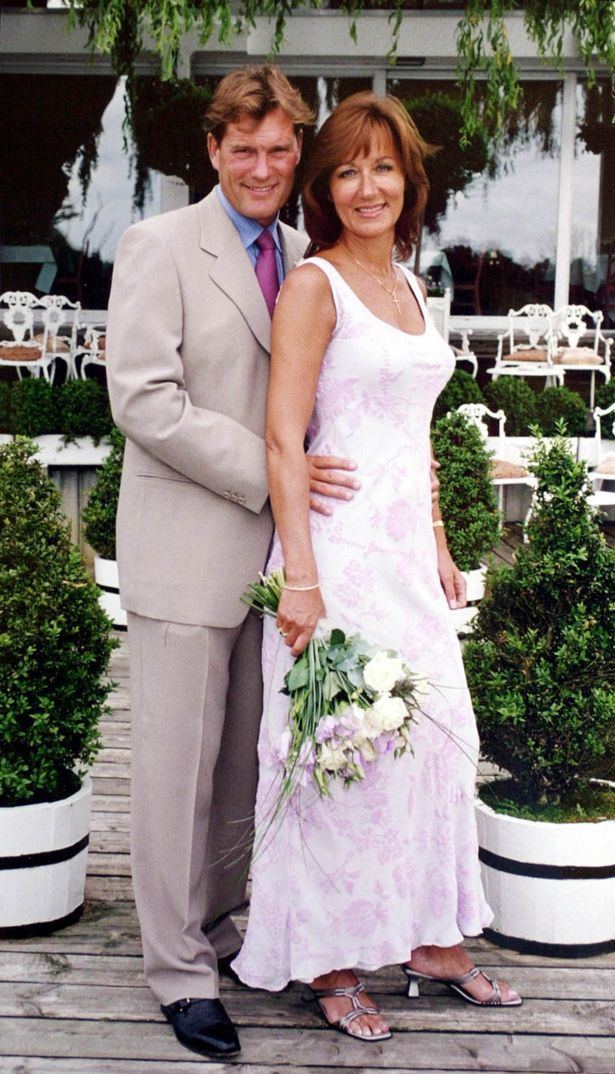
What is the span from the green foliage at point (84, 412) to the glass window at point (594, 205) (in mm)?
6288

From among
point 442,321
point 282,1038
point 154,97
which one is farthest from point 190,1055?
point 154,97

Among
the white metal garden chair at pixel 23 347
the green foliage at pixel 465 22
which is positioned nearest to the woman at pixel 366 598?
the green foliage at pixel 465 22

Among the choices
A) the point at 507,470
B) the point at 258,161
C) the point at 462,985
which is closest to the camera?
the point at 258,161

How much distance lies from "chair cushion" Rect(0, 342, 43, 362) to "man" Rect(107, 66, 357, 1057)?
7127mm

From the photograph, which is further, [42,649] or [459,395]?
[459,395]

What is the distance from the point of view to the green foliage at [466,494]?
5.50 metres

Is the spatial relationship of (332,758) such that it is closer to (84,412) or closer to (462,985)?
(462,985)

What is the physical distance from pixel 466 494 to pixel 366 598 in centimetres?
311

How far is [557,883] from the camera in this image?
→ 2820mm

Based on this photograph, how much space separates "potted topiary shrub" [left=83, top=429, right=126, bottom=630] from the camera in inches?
219

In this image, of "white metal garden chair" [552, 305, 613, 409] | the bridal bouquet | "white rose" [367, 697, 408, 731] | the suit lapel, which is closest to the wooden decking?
the bridal bouquet

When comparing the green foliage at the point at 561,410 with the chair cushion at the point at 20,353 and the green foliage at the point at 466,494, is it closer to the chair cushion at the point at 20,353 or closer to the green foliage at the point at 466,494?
the green foliage at the point at 466,494

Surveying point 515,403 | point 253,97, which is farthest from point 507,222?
point 253,97

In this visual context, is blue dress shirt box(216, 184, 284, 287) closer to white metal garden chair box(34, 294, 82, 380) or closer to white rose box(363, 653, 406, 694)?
white rose box(363, 653, 406, 694)
